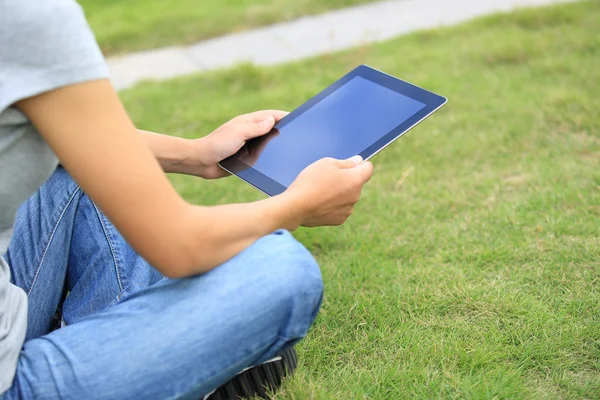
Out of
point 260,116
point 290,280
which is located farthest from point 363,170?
point 260,116

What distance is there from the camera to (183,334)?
1.17m

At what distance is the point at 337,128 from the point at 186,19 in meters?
2.79

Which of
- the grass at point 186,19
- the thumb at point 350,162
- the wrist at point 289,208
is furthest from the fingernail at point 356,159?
the grass at point 186,19

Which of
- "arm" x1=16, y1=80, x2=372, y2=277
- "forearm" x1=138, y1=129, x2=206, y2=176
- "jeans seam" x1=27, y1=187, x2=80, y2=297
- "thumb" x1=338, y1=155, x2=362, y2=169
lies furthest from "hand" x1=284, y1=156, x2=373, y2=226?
"jeans seam" x1=27, y1=187, x2=80, y2=297

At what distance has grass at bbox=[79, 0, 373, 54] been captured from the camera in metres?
4.07

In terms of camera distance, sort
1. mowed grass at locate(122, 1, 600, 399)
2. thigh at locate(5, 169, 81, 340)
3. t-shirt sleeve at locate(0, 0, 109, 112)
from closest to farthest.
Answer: t-shirt sleeve at locate(0, 0, 109, 112) < thigh at locate(5, 169, 81, 340) < mowed grass at locate(122, 1, 600, 399)

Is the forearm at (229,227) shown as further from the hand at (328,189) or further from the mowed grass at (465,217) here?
the mowed grass at (465,217)

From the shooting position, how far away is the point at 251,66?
11.2 ft

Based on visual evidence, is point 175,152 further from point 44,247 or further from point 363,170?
point 363,170

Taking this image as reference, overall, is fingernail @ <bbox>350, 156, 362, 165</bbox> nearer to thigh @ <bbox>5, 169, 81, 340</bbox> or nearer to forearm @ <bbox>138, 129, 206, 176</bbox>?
forearm @ <bbox>138, 129, 206, 176</bbox>

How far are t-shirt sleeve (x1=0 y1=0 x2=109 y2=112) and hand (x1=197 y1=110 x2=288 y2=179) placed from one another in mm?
625

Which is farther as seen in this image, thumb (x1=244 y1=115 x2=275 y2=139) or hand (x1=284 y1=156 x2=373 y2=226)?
thumb (x1=244 y1=115 x2=275 y2=139)

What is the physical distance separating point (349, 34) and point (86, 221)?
251cm

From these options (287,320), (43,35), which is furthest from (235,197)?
(43,35)
